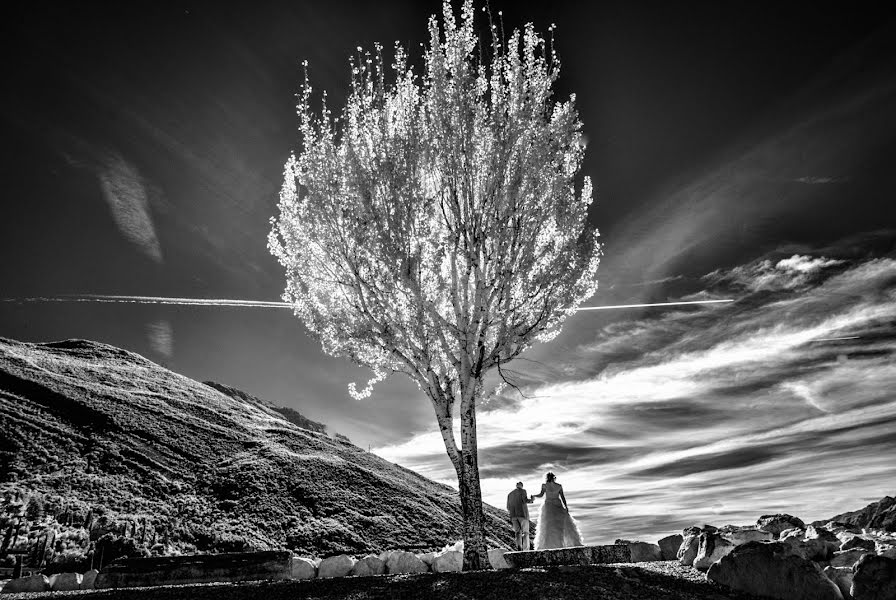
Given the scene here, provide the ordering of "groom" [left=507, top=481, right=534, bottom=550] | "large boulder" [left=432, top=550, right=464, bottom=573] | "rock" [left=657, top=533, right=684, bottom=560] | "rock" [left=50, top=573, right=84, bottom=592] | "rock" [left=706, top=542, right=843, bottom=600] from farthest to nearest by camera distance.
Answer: "groom" [left=507, top=481, right=534, bottom=550], "rock" [left=657, top=533, right=684, bottom=560], "large boulder" [left=432, top=550, right=464, bottom=573], "rock" [left=50, top=573, right=84, bottom=592], "rock" [left=706, top=542, right=843, bottom=600]

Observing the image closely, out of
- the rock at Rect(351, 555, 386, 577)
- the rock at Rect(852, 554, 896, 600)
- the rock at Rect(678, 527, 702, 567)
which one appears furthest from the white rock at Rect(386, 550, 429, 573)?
the rock at Rect(852, 554, 896, 600)

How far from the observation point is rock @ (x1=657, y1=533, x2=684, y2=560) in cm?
1363

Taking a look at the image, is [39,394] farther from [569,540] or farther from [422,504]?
[569,540]

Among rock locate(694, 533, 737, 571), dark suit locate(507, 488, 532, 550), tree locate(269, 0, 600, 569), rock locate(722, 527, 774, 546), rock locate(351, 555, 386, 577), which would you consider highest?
tree locate(269, 0, 600, 569)

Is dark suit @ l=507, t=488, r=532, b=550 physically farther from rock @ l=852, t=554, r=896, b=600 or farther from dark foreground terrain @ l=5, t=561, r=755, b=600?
rock @ l=852, t=554, r=896, b=600

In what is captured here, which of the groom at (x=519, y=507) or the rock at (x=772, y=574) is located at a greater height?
the groom at (x=519, y=507)

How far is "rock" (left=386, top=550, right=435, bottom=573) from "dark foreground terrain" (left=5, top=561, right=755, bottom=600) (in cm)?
183

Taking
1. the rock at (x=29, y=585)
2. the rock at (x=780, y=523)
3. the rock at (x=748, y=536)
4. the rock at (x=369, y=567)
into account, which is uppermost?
the rock at (x=780, y=523)

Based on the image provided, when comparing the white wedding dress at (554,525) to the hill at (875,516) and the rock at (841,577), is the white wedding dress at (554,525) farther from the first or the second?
the hill at (875,516)

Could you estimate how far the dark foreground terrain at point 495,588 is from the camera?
8367 millimetres

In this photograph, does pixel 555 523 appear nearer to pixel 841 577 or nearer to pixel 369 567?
pixel 369 567

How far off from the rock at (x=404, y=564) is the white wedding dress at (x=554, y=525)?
3.76 meters

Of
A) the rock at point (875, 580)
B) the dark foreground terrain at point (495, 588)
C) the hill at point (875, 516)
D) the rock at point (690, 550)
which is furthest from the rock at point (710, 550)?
the hill at point (875, 516)

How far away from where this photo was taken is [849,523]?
16.4m
